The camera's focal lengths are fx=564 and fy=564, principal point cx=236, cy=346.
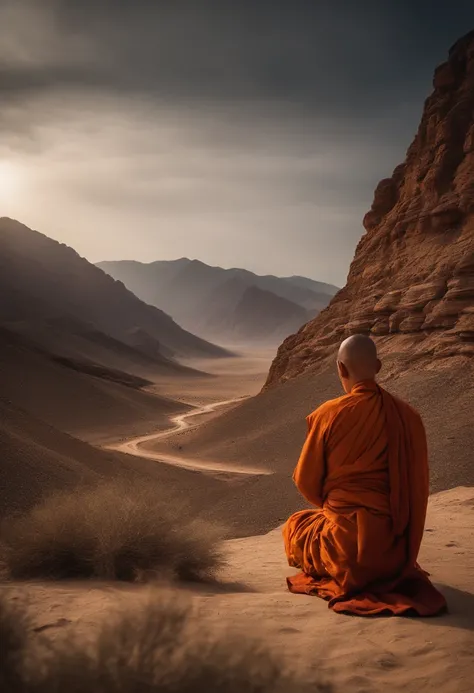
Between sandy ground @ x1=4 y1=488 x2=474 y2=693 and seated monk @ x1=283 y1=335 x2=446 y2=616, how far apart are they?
8.2 inches

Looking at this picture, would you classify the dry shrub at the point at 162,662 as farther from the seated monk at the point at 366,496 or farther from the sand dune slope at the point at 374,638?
the seated monk at the point at 366,496

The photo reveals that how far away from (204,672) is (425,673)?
1356 mm

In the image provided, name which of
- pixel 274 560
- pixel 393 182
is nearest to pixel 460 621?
pixel 274 560

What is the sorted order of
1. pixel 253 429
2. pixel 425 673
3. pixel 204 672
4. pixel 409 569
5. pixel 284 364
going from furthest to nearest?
pixel 284 364 < pixel 253 429 < pixel 409 569 < pixel 425 673 < pixel 204 672

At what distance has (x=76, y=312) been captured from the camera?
82250 mm

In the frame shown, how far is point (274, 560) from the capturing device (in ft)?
19.2

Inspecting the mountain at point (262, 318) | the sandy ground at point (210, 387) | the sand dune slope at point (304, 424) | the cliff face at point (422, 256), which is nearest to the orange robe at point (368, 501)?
the sand dune slope at point (304, 424)

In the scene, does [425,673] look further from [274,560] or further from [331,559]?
[274,560]

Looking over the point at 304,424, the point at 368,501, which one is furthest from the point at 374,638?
the point at 304,424

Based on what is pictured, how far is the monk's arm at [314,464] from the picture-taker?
4316mm

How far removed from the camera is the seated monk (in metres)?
3.96

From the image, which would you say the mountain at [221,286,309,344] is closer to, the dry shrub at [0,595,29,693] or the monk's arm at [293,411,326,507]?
the monk's arm at [293,411,326,507]

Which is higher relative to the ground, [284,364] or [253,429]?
[284,364]

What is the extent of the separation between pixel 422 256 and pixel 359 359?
19.6 meters
